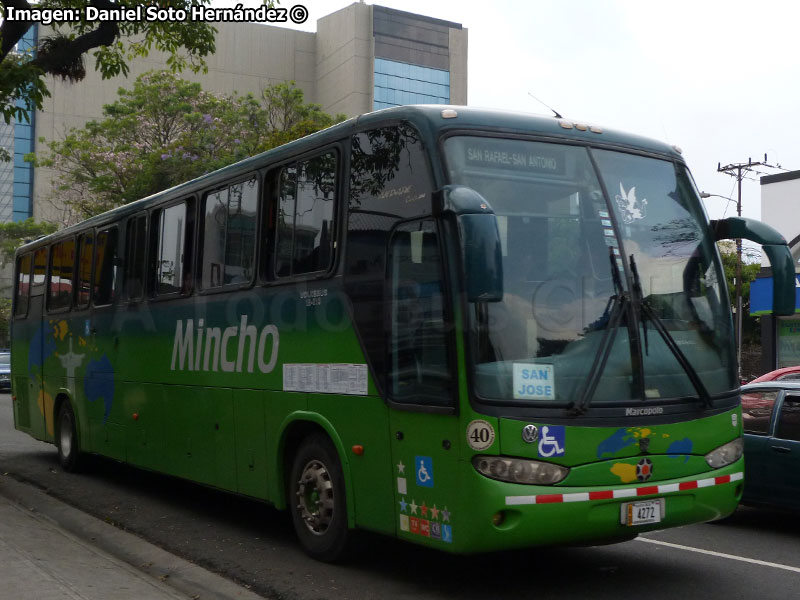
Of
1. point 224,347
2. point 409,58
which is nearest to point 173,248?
point 224,347

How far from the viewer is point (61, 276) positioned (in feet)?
45.3

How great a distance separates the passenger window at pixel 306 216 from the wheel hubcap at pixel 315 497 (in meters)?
1.55

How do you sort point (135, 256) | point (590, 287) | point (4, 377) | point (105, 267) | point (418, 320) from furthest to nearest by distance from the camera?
1. point (4, 377)
2. point (105, 267)
3. point (135, 256)
4. point (418, 320)
5. point (590, 287)

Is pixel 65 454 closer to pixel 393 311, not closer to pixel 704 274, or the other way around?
pixel 393 311

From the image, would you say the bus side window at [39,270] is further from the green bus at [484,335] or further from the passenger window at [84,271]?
the green bus at [484,335]

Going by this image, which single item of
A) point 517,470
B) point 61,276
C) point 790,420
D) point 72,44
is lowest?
point 517,470

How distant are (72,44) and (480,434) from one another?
7790 mm

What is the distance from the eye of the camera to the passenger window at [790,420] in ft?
29.3

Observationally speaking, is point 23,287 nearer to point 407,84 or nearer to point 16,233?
point 16,233

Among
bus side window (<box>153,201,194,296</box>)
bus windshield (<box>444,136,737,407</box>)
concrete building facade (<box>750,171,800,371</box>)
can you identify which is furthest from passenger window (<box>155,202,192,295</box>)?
concrete building facade (<box>750,171,800,371</box>)

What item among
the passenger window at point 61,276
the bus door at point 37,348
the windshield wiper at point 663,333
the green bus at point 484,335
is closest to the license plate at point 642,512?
the green bus at point 484,335

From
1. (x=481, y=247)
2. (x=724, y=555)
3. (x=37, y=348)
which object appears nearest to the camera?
(x=481, y=247)

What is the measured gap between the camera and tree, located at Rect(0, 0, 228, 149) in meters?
10.9

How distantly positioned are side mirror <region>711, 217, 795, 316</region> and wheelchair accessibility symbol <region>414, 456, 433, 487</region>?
8.41 feet
